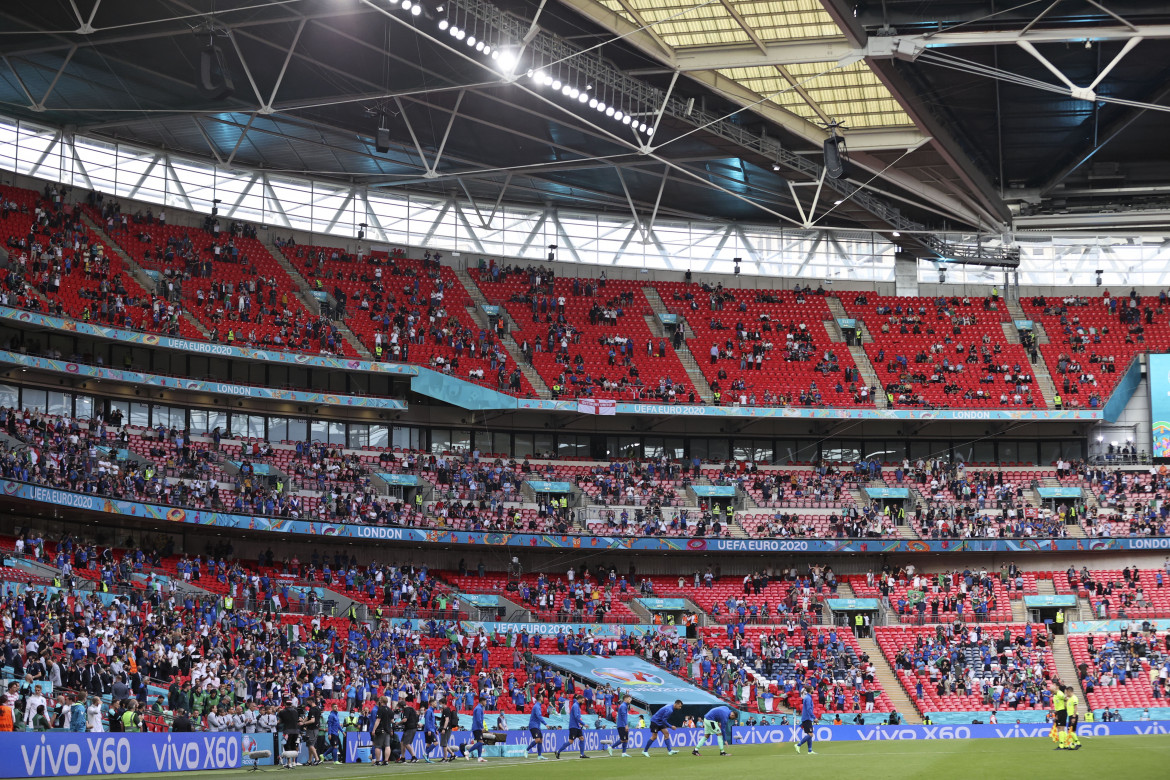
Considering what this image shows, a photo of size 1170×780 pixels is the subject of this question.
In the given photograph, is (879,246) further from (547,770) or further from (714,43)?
(547,770)

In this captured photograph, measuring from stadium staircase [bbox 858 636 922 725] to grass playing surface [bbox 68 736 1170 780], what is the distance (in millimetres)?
14056

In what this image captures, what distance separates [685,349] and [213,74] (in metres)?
32.0

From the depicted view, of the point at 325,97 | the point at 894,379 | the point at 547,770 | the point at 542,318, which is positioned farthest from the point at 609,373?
the point at 547,770

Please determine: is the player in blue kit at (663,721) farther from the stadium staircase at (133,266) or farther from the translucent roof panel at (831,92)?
the stadium staircase at (133,266)

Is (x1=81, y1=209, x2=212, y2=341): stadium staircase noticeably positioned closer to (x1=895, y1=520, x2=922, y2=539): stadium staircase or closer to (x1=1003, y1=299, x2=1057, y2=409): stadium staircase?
(x1=895, y1=520, x2=922, y2=539): stadium staircase

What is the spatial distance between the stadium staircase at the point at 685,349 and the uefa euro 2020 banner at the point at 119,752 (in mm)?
37871

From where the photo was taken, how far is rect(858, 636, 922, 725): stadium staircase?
4316 centimetres

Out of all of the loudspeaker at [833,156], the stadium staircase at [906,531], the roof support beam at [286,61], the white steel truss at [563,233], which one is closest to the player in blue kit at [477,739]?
the loudspeaker at [833,156]

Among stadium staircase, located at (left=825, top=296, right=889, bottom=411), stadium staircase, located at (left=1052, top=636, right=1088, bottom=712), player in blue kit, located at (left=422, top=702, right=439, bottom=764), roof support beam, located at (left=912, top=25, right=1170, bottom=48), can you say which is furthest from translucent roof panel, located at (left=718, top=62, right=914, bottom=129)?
player in blue kit, located at (left=422, top=702, right=439, bottom=764)

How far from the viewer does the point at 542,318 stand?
202 ft

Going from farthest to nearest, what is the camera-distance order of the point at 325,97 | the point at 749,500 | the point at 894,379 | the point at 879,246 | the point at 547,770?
the point at 879,246 → the point at 894,379 → the point at 749,500 → the point at 325,97 → the point at 547,770

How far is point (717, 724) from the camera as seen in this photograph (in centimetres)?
3444

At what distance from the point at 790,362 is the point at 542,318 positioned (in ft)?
40.9

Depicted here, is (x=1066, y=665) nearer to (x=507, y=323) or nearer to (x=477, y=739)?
(x=477, y=739)
